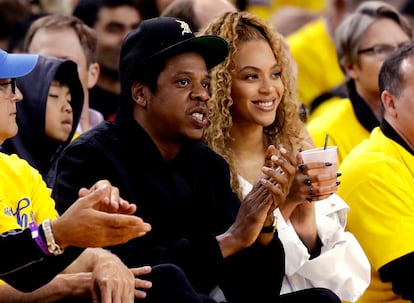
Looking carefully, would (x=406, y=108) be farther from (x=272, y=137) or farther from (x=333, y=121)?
(x=333, y=121)

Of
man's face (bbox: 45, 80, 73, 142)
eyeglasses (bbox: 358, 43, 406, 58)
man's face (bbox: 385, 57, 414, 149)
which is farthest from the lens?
eyeglasses (bbox: 358, 43, 406, 58)

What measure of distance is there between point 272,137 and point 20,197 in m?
1.39

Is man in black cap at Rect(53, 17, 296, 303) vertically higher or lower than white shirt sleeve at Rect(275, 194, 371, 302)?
higher

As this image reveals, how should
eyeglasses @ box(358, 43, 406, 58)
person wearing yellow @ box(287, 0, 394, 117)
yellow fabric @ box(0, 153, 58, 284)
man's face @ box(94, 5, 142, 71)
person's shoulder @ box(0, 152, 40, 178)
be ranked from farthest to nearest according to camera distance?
1. person wearing yellow @ box(287, 0, 394, 117)
2. man's face @ box(94, 5, 142, 71)
3. eyeglasses @ box(358, 43, 406, 58)
4. person's shoulder @ box(0, 152, 40, 178)
5. yellow fabric @ box(0, 153, 58, 284)

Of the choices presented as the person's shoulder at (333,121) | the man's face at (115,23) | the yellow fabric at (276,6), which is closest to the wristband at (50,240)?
the person's shoulder at (333,121)

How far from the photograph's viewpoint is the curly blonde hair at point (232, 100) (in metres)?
4.85

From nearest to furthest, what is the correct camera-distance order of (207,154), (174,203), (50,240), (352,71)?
(50,240)
(174,203)
(207,154)
(352,71)

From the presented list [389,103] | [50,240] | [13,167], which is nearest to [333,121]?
[389,103]

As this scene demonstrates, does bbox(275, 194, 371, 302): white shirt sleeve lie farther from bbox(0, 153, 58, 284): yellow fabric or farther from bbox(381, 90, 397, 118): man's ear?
bbox(0, 153, 58, 284): yellow fabric

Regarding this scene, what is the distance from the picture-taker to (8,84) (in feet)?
13.3

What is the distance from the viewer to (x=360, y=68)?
21.1 ft

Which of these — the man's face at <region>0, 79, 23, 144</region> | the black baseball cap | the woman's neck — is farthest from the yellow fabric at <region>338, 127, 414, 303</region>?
the man's face at <region>0, 79, 23, 144</region>

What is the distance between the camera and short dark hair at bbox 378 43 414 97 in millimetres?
5234

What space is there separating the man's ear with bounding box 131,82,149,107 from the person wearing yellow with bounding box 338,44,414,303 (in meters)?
1.15
